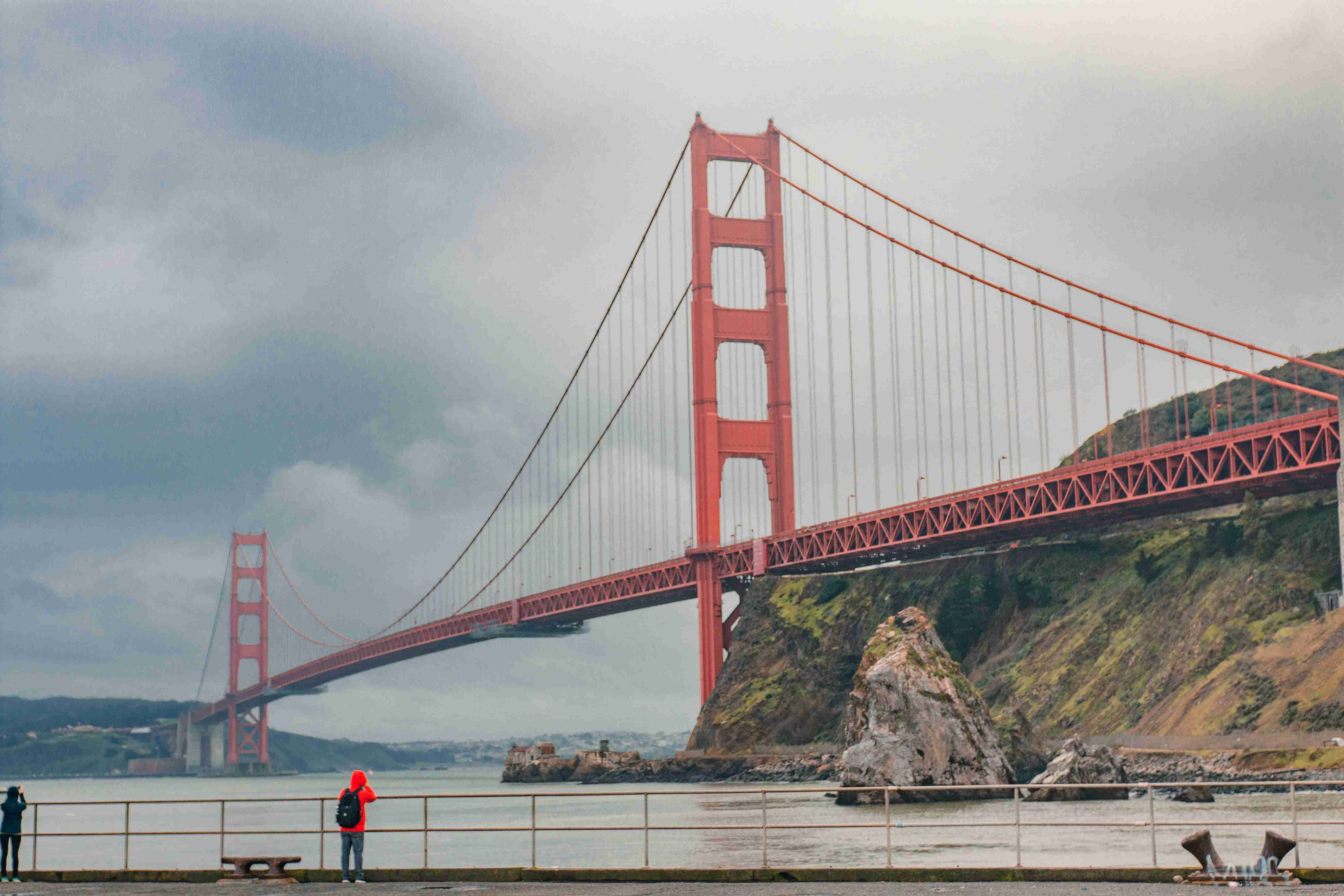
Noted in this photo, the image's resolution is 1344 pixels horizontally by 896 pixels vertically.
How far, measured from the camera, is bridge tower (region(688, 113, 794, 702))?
9994 cm

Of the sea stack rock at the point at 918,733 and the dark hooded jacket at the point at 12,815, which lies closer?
the dark hooded jacket at the point at 12,815

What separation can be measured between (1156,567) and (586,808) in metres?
32.5

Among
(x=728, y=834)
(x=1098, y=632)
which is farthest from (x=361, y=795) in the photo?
(x=1098, y=632)

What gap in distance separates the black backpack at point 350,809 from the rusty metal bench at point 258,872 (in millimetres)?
1332

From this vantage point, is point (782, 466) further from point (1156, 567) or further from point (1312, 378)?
point (1312, 378)

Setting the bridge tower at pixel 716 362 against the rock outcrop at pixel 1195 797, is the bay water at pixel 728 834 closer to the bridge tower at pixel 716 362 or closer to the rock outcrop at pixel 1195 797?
the rock outcrop at pixel 1195 797

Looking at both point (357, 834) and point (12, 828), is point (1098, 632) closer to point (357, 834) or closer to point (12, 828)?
point (357, 834)

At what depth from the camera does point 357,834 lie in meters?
23.5

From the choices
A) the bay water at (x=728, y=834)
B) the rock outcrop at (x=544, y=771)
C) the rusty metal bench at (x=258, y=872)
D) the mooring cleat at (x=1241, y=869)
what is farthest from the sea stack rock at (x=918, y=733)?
the rock outcrop at (x=544, y=771)

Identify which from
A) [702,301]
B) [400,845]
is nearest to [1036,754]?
[400,845]

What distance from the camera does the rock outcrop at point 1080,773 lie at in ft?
191

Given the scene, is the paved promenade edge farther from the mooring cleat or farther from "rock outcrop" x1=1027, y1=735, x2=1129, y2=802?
"rock outcrop" x1=1027, y1=735, x2=1129, y2=802

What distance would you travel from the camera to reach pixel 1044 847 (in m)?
37.3

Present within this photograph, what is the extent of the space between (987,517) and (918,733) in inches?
819
